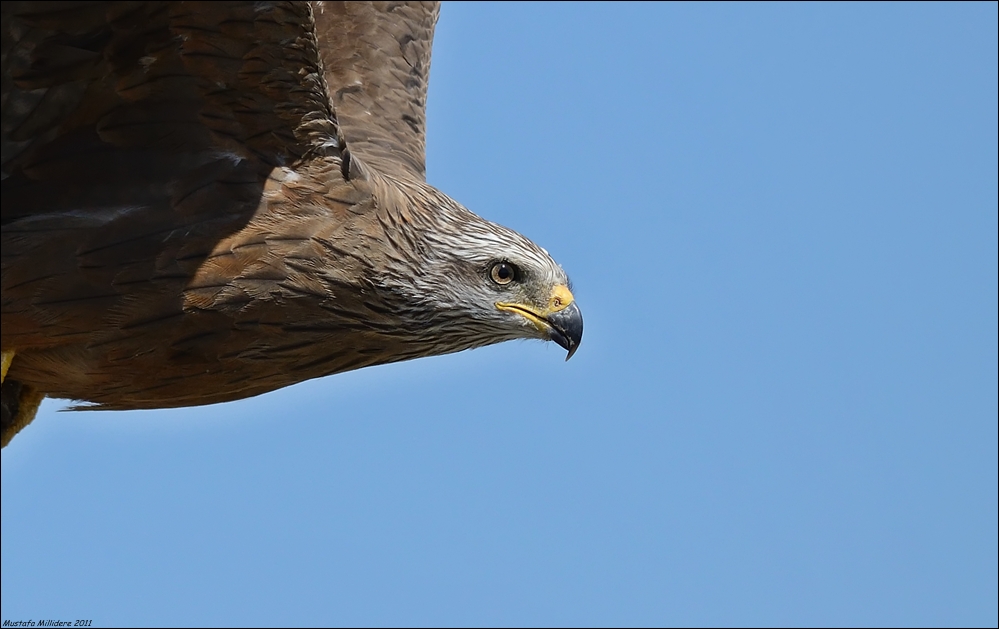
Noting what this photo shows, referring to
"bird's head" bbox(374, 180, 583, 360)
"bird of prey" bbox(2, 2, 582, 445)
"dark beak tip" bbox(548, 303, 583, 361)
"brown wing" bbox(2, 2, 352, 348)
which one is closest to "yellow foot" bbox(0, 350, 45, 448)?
"bird of prey" bbox(2, 2, 582, 445)

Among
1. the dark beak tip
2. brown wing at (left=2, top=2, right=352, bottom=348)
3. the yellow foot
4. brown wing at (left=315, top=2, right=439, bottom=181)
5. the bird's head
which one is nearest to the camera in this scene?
brown wing at (left=2, top=2, right=352, bottom=348)

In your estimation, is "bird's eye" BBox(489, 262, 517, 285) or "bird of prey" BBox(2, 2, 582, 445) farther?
"bird's eye" BBox(489, 262, 517, 285)

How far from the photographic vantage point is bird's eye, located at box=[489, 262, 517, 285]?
8844mm

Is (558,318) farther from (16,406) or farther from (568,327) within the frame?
(16,406)

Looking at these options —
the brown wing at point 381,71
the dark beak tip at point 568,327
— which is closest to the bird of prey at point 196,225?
the dark beak tip at point 568,327

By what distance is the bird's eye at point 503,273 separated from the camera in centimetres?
884

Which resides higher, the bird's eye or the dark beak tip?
the bird's eye

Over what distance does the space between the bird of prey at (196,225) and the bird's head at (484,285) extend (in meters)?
0.02

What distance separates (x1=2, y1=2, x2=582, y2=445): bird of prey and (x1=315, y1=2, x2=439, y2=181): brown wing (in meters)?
1.94

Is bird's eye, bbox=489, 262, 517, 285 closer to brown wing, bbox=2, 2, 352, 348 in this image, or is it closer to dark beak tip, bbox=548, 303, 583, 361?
dark beak tip, bbox=548, 303, 583, 361

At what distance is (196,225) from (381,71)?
3344mm

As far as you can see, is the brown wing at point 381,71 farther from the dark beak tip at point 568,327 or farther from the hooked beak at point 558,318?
the dark beak tip at point 568,327

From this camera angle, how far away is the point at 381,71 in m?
11.1

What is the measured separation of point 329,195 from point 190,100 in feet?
3.09
